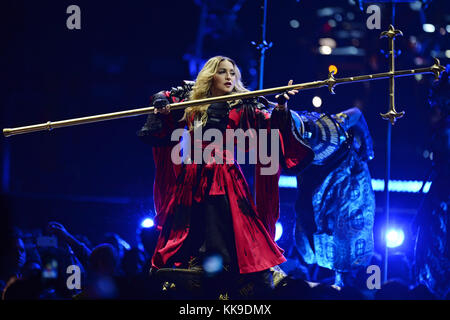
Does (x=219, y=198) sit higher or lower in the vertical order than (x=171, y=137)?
lower

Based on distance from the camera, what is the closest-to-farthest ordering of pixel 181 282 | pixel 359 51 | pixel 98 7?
1. pixel 181 282
2. pixel 98 7
3. pixel 359 51

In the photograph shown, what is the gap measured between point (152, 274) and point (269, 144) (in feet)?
3.71

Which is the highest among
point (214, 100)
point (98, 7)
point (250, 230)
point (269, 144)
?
point (98, 7)

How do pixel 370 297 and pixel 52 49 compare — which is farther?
pixel 52 49

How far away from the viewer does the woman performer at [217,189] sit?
333 cm

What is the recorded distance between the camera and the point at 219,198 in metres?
3.40

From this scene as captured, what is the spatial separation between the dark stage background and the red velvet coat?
1.35m

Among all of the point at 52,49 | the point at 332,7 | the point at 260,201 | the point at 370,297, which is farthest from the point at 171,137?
the point at 332,7

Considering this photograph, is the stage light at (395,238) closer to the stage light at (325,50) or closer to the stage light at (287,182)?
the stage light at (287,182)

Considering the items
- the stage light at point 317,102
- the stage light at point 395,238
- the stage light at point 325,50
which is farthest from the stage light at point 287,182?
the stage light at point 325,50

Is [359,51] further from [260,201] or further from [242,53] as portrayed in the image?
[260,201]

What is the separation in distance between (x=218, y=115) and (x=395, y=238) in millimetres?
2565
